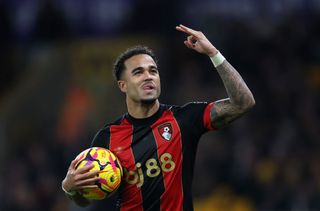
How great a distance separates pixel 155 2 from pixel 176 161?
8.04 meters

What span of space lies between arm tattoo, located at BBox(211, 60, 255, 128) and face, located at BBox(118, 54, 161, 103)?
1.70 feet

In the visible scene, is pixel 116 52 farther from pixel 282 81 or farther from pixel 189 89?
pixel 282 81

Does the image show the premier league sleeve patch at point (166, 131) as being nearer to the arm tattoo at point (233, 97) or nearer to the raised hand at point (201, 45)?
the arm tattoo at point (233, 97)

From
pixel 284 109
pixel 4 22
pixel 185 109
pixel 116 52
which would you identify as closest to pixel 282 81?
pixel 284 109

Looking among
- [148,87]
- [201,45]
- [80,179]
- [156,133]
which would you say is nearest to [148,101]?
[148,87]

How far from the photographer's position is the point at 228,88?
19.9 ft

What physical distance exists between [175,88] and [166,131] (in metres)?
7.03

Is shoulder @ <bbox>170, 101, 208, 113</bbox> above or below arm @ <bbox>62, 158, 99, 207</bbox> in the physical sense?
above

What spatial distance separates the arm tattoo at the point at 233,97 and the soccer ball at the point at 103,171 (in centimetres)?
A: 84

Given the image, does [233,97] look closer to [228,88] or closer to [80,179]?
[228,88]

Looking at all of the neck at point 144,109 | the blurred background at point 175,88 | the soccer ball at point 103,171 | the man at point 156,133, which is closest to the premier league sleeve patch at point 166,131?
the man at point 156,133

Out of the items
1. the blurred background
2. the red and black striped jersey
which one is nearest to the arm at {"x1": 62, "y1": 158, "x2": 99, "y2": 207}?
the red and black striped jersey

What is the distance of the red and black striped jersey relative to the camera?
20.2 feet

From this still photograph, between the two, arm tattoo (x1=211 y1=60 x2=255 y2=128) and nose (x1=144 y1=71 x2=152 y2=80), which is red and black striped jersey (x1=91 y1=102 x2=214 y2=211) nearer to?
arm tattoo (x1=211 y1=60 x2=255 y2=128)
